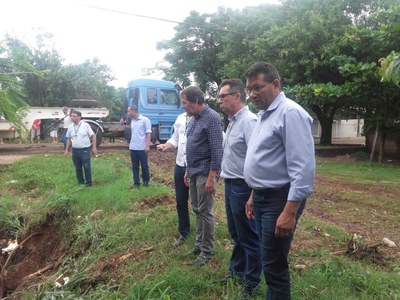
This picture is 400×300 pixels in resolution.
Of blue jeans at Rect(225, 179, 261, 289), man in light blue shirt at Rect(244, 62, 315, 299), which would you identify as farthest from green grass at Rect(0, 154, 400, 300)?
man in light blue shirt at Rect(244, 62, 315, 299)

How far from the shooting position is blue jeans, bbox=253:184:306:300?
242 cm

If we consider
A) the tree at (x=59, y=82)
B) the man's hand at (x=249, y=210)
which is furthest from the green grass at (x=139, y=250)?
the tree at (x=59, y=82)

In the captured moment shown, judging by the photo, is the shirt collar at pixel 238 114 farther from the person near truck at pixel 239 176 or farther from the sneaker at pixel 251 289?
the sneaker at pixel 251 289

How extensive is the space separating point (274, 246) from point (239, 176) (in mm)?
922

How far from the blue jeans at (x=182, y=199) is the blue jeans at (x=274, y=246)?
6.66 feet

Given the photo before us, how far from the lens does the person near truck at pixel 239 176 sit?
320 centimetres

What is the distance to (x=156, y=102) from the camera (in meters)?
15.0

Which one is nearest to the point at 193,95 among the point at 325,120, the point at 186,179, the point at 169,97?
the point at 186,179

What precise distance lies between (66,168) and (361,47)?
10.5 meters

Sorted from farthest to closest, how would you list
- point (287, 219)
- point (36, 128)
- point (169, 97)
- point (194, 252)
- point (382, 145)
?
point (36, 128) < point (169, 97) < point (382, 145) < point (194, 252) < point (287, 219)

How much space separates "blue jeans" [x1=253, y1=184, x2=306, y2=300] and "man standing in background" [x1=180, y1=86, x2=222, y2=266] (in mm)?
1242

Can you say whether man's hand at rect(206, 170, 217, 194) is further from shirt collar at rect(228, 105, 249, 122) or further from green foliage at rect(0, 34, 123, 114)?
green foliage at rect(0, 34, 123, 114)

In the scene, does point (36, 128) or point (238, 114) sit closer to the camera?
point (238, 114)

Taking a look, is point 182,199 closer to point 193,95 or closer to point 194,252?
point 194,252
